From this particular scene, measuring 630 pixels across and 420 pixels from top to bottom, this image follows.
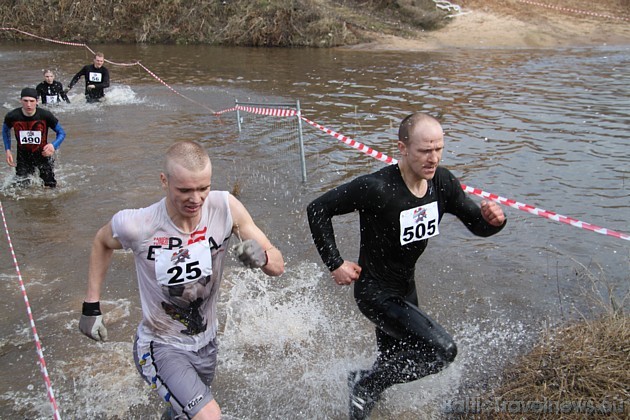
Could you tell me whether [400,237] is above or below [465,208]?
below

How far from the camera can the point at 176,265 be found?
306 centimetres

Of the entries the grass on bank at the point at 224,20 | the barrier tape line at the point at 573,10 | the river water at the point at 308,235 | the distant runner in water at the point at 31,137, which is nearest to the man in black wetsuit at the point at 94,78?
the river water at the point at 308,235

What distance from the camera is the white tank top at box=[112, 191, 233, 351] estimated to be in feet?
9.98

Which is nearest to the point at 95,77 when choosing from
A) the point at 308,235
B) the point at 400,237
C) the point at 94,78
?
the point at 94,78

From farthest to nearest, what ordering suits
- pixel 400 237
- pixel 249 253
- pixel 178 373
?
pixel 400 237, pixel 178 373, pixel 249 253

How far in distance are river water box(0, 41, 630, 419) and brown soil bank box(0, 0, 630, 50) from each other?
8802 millimetres

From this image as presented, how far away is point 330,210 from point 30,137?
20.6 ft

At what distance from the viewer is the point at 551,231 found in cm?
723

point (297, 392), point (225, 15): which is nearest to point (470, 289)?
point (297, 392)

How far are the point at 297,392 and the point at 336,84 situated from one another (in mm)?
14218

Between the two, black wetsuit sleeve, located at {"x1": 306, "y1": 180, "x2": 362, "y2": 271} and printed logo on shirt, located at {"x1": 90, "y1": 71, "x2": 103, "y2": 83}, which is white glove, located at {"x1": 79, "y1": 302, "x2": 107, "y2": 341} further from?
printed logo on shirt, located at {"x1": 90, "y1": 71, "x2": 103, "y2": 83}

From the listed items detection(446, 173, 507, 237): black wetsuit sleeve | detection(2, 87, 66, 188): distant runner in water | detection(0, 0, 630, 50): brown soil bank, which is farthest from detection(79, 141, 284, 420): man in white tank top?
detection(0, 0, 630, 50): brown soil bank

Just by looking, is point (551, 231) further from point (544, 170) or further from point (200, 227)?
point (200, 227)

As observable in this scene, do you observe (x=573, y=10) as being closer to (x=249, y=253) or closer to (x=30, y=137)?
(x=30, y=137)
